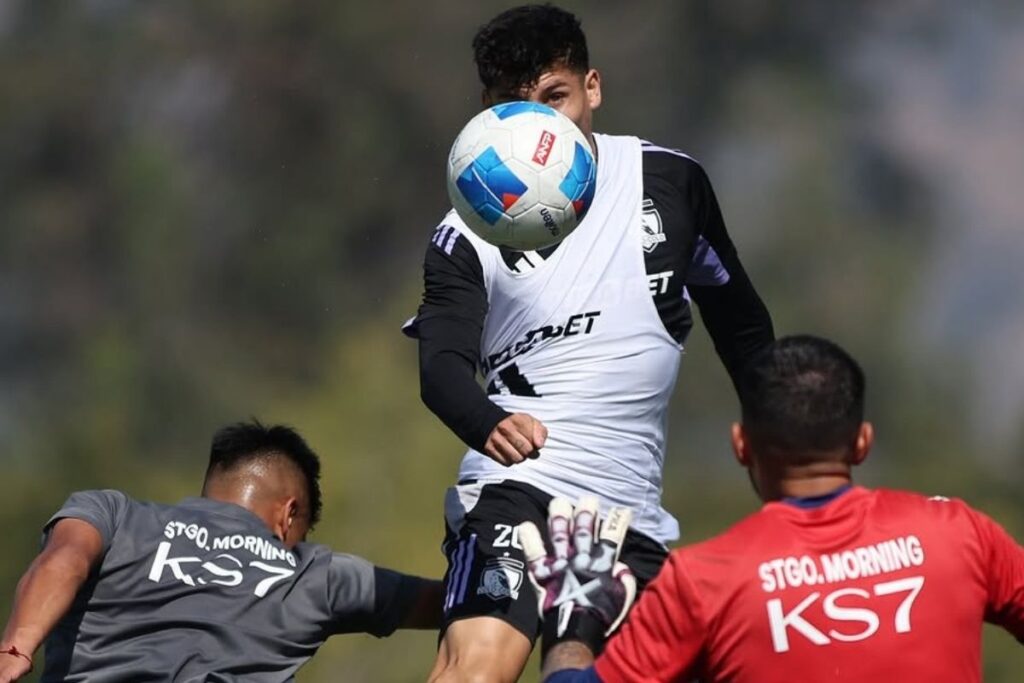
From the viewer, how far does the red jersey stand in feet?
14.9

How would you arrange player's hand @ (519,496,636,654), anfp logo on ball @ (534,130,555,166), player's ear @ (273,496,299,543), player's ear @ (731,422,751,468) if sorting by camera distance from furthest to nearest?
player's ear @ (273,496,299,543), anfp logo on ball @ (534,130,555,166), player's hand @ (519,496,636,654), player's ear @ (731,422,751,468)

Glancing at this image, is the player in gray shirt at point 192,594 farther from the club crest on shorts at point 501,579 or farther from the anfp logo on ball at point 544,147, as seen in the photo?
the anfp logo on ball at point 544,147

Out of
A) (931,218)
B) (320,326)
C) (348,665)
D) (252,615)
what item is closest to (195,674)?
(252,615)

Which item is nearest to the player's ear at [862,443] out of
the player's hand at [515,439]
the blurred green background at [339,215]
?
the player's hand at [515,439]

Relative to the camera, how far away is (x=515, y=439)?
18.4 feet

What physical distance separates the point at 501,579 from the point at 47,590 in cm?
126

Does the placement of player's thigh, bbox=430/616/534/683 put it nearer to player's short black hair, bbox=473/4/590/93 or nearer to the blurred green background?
player's short black hair, bbox=473/4/590/93

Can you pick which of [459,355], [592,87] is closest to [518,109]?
[592,87]

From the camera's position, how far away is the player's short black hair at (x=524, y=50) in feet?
20.7

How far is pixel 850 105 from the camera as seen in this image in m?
35.6

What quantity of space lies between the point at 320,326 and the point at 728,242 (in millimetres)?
26498

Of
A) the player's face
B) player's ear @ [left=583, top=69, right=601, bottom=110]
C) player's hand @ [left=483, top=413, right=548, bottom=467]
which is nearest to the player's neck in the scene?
player's hand @ [left=483, top=413, right=548, bottom=467]

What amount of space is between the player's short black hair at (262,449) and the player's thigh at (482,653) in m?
1.20

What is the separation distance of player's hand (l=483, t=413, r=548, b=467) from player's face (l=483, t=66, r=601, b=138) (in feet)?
3.68
